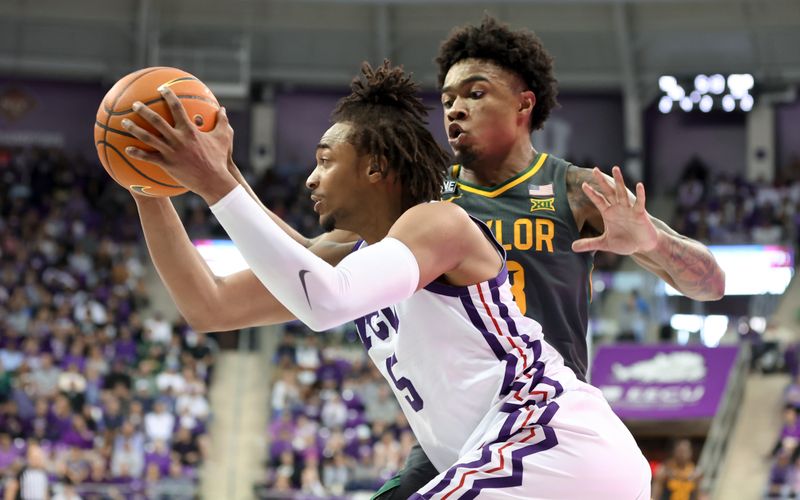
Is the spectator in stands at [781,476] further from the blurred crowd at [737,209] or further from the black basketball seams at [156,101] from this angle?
the black basketball seams at [156,101]

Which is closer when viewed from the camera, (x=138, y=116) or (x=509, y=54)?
(x=138, y=116)

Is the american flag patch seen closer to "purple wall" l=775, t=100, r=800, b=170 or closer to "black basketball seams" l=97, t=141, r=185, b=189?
"black basketball seams" l=97, t=141, r=185, b=189

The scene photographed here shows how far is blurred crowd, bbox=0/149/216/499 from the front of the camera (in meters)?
13.3

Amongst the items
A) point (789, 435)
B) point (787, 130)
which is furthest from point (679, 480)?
point (787, 130)

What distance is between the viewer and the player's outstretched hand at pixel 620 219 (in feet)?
11.1

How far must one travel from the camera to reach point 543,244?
12.9 ft

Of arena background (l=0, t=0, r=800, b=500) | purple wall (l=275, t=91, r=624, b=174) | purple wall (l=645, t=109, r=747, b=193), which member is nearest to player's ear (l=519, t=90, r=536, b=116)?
arena background (l=0, t=0, r=800, b=500)

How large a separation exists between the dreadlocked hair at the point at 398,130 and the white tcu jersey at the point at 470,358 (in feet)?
0.83

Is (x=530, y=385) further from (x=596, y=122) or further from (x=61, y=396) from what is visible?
(x=596, y=122)

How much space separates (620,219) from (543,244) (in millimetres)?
523

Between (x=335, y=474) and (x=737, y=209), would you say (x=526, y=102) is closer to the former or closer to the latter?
(x=335, y=474)

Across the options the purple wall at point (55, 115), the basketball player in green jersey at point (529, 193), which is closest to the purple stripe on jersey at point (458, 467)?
the basketball player in green jersey at point (529, 193)

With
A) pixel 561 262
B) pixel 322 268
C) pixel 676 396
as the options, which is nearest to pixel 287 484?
pixel 676 396

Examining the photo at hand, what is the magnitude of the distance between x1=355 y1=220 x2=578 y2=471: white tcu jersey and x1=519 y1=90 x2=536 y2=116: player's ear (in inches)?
49.7
